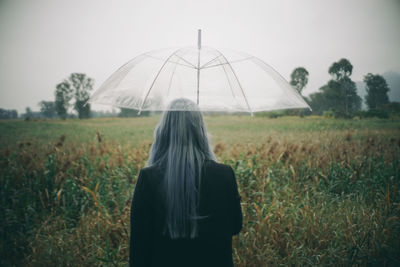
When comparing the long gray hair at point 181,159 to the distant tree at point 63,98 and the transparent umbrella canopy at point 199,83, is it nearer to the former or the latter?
the transparent umbrella canopy at point 199,83

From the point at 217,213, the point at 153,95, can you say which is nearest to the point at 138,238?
the point at 217,213

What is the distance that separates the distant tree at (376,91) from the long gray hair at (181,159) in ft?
30.5

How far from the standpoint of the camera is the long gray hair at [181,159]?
4.05ft

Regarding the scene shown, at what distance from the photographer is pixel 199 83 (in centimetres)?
182

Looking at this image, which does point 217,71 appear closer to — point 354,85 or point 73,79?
point 354,85

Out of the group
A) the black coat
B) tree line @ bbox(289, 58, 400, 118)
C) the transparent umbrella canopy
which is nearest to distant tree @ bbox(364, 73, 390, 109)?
tree line @ bbox(289, 58, 400, 118)

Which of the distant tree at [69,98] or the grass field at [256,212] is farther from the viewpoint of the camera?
the distant tree at [69,98]

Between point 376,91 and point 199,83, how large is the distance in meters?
9.18

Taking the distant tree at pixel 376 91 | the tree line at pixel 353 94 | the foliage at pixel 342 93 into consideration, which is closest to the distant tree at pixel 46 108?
the tree line at pixel 353 94

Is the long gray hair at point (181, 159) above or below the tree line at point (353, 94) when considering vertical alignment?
below

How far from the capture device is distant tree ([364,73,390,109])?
7.34 m

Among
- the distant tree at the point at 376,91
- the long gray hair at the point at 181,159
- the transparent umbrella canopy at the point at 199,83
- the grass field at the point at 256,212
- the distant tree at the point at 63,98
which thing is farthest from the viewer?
the distant tree at the point at 63,98

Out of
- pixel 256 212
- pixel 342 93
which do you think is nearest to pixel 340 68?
pixel 342 93

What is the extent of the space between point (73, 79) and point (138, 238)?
2885 centimetres
